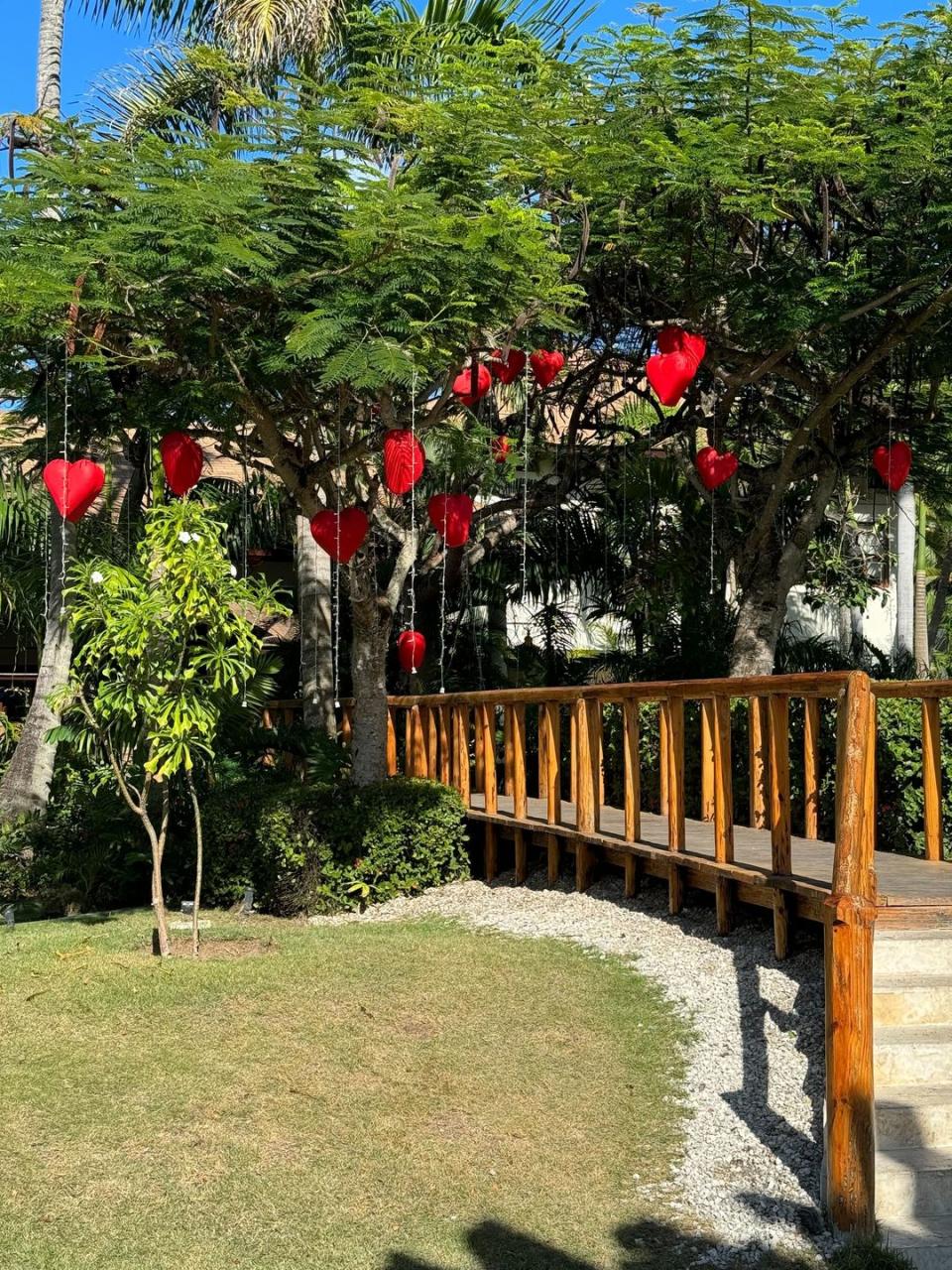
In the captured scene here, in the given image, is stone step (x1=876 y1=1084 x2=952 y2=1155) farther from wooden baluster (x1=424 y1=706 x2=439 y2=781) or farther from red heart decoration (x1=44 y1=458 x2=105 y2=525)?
wooden baluster (x1=424 y1=706 x2=439 y2=781)

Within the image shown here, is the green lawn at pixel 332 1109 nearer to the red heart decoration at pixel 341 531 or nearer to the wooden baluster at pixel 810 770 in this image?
the wooden baluster at pixel 810 770

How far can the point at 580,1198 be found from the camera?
5.36 metres

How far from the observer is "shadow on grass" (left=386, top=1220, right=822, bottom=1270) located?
4.89m

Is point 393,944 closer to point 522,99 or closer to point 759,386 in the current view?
point 522,99

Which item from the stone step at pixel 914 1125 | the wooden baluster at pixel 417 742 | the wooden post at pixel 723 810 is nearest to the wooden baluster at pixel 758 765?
the wooden post at pixel 723 810

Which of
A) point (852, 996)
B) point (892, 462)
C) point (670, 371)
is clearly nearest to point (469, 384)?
point (670, 371)

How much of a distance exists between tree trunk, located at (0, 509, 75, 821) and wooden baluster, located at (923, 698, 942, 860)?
25.4 ft

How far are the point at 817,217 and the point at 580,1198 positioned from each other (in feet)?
27.9

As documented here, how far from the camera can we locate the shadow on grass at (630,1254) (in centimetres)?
489

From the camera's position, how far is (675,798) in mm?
8477

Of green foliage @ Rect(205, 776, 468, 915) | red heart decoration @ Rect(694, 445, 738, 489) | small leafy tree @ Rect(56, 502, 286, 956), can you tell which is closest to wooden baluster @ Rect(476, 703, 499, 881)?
green foliage @ Rect(205, 776, 468, 915)

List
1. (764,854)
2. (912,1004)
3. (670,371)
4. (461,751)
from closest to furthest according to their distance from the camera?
(912,1004), (764,854), (670,371), (461,751)

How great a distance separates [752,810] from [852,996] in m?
4.42

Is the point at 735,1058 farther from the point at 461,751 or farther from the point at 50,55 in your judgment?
the point at 50,55
